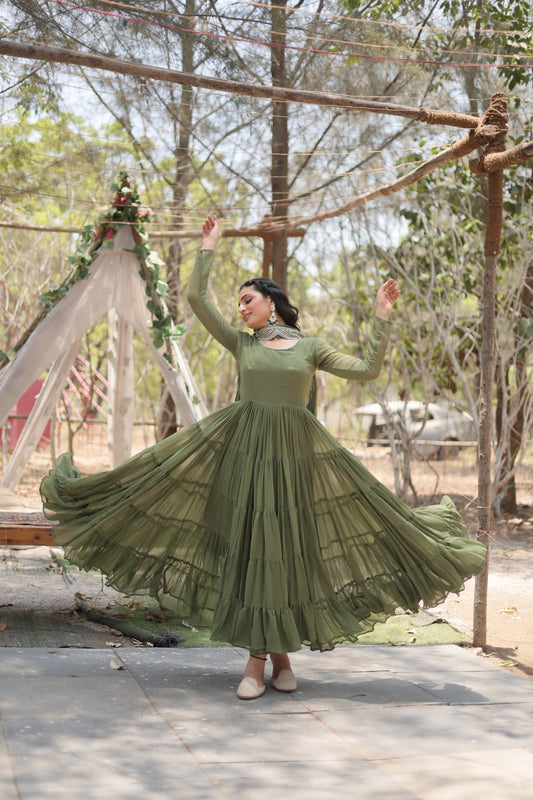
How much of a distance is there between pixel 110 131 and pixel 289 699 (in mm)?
8366

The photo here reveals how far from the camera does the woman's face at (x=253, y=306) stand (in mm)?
3936

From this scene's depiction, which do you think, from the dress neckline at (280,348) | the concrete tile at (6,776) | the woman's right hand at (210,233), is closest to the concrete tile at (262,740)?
the concrete tile at (6,776)

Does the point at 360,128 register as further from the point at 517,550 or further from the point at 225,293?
the point at 225,293

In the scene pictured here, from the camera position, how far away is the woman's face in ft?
12.9

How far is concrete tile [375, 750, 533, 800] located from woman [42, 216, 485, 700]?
70 centimetres

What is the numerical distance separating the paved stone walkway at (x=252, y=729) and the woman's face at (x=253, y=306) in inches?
60.5

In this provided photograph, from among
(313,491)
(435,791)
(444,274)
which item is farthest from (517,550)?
(435,791)

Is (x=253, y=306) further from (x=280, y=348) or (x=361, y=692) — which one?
(x=361, y=692)

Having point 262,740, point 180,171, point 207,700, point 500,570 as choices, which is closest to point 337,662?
point 207,700

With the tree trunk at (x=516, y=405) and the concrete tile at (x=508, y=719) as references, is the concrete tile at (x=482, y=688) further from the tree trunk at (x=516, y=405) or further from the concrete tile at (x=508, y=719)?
the tree trunk at (x=516, y=405)

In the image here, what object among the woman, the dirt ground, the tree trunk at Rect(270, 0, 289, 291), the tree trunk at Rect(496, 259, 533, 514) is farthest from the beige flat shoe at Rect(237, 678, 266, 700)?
the tree trunk at Rect(496, 259, 533, 514)

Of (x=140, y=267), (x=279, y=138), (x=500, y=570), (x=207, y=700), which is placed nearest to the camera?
(x=207, y=700)

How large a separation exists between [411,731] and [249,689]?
661 millimetres

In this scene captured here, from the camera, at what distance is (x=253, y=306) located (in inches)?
155
